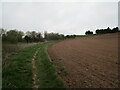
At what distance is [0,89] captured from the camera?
6910mm

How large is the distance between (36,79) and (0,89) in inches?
84.7

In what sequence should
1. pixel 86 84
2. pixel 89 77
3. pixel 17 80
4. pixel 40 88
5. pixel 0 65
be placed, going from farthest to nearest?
1. pixel 0 65
2. pixel 89 77
3. pixel 17 80
4. pixel 86 84
5. pixel 40 88

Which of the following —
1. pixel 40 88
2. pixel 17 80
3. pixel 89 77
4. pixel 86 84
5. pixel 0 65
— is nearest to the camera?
pixel 40 88

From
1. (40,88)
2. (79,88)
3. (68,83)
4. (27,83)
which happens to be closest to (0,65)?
(27,83)

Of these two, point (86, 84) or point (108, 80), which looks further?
point (108, 80)

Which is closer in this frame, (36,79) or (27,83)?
(27,83)

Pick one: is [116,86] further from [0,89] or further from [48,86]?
[0,89]

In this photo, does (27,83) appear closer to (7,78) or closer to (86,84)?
(7,78)

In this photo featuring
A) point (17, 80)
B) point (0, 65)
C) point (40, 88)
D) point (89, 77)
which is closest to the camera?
point (40, 88)

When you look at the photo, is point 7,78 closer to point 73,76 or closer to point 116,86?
point 73,76

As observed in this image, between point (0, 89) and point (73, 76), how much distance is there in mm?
4528

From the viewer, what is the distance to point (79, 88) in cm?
682

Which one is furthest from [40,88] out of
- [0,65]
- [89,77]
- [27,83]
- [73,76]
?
[0,65]

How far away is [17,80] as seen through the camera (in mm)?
7883
